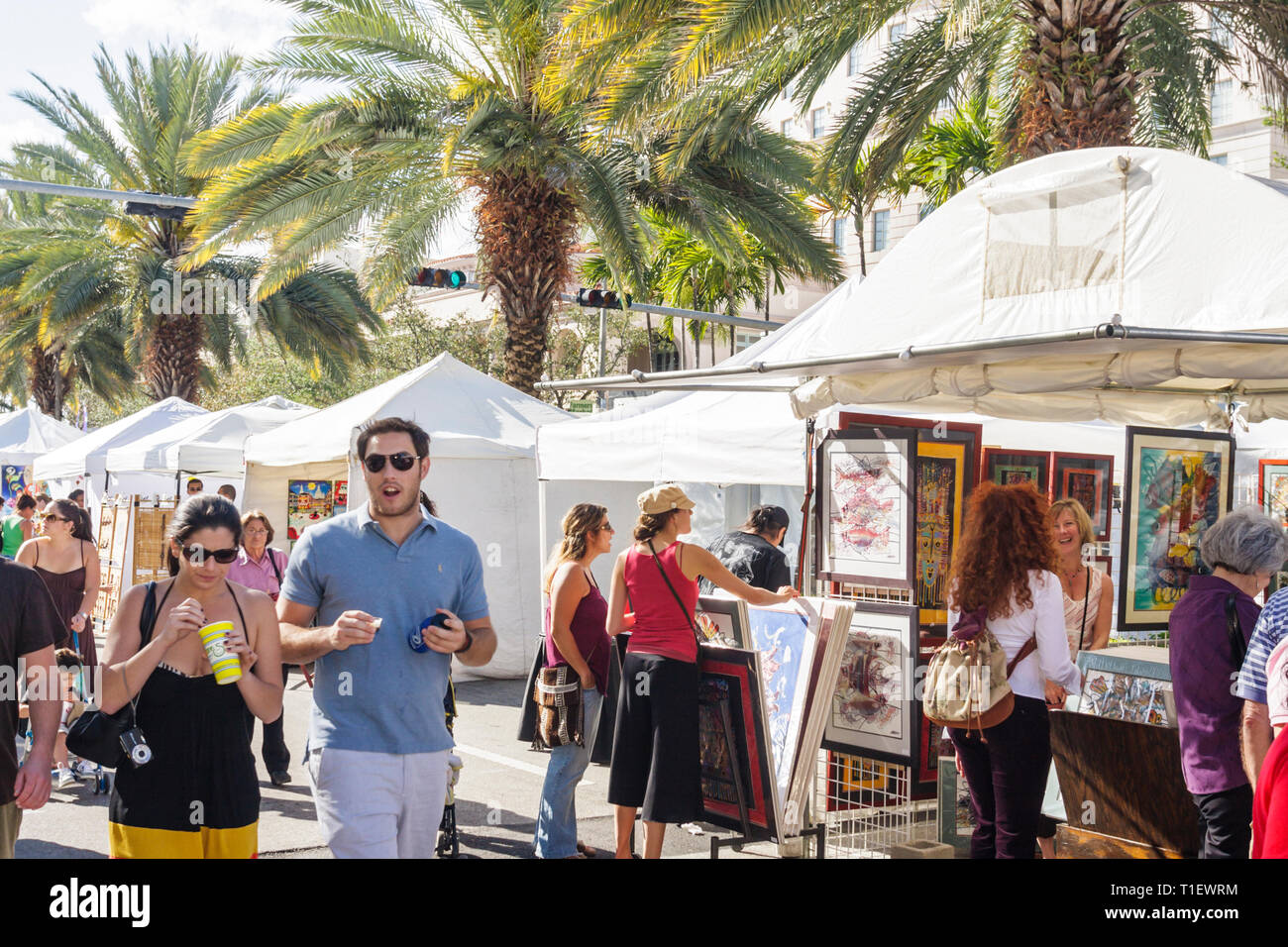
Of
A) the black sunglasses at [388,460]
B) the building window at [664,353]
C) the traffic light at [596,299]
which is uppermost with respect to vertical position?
the building window at [664,353]

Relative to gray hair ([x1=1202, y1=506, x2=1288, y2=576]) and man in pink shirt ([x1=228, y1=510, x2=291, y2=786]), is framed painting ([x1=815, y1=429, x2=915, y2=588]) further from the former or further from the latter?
man in pink shirt ([x1=228, y1=510, x2=291, y2=786])

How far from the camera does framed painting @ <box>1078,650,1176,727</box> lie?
5.66m

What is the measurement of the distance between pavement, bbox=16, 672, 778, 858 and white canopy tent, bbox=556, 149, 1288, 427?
9.01 feet

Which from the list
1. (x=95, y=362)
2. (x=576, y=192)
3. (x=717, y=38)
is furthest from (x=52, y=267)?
(x=717, y=38)

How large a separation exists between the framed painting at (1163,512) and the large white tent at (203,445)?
12.0 m

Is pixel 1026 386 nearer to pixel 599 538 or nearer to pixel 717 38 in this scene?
pixel 599 538

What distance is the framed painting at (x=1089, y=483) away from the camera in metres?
7.84

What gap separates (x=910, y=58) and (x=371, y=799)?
10139 mm

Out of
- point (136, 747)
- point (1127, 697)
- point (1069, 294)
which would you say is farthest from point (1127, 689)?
point (136, 747)

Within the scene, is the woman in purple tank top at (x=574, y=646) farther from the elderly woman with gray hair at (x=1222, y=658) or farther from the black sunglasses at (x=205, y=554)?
the elderly woman with gray hair at (x=1222, y=658)

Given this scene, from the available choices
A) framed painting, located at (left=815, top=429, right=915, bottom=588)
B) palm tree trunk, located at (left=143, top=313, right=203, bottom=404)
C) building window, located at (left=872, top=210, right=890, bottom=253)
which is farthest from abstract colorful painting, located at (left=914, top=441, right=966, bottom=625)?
building window, located at (left=872, top=210, right=890, bottom=253)

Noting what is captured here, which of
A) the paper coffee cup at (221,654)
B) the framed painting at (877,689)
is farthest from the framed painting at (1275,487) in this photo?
the paper coffee cup at (221,654)

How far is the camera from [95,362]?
32500mm
